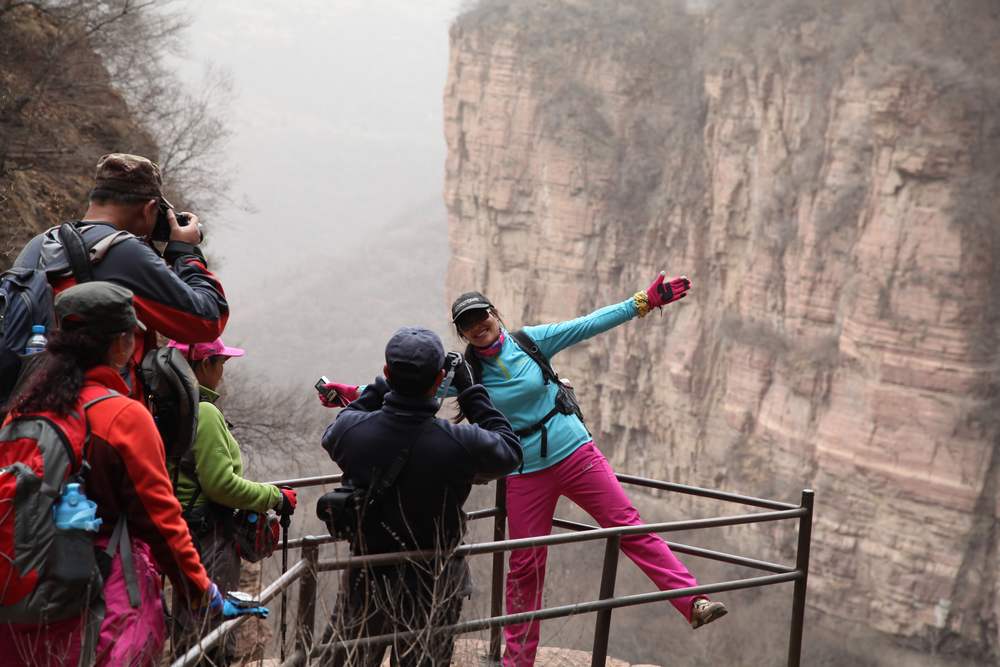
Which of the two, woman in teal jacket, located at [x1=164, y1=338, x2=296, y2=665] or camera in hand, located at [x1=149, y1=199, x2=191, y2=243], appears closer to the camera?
camera in hand, located at [x1=149, y1=199, x2=191, y2=243]

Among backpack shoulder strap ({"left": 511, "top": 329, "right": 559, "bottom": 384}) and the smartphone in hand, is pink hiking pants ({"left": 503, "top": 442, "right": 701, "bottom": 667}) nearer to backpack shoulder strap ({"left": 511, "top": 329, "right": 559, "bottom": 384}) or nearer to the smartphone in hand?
backpack shoulder strap ({"left": 511, "top": 329, "right": 559, "bottom": 384})

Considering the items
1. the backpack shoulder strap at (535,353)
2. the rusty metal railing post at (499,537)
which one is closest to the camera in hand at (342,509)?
the backpack shoulder strap at (535,353)

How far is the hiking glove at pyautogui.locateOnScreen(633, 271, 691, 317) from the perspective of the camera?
521cm

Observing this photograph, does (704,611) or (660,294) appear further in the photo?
(660,294)

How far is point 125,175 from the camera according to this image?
11.5 ft

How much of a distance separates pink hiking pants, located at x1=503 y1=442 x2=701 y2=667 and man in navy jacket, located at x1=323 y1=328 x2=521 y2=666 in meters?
1.14

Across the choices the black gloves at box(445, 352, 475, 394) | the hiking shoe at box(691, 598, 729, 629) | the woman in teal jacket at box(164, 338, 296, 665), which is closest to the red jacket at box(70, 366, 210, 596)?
the woman in teal jacket at box(164, 338, 296, 665)

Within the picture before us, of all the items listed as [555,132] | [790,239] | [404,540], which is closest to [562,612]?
[404,540]

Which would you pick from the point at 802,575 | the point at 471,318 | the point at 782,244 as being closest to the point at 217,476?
the point at 471,318

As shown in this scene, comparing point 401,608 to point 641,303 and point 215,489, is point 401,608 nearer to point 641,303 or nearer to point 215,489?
point 215,489

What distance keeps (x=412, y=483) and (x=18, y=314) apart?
4.47 ft

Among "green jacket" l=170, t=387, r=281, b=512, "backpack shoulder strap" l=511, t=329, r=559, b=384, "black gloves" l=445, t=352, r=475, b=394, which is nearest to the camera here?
"green jacket" l=170, t=387, r=281, b=512

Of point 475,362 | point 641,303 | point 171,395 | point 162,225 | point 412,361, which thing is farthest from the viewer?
point 641,303

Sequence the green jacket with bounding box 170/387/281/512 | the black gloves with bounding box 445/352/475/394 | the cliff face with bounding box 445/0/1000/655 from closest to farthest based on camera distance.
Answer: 1. the green jacket with bounding box 170/387/281/512
2. the black gloves with bounding box 445/352/475/394
3. the cliff face with bounding box 445/0/1000/655
